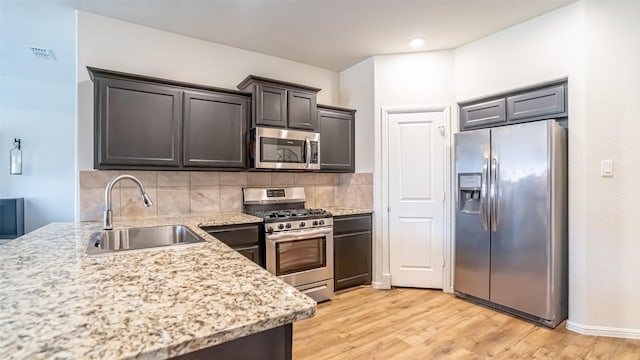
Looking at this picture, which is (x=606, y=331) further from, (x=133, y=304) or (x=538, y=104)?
(x=133, y=304)

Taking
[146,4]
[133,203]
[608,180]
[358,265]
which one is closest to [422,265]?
[358,265]

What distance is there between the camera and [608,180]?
2389mm

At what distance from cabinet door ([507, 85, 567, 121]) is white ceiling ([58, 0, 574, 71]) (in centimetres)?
69

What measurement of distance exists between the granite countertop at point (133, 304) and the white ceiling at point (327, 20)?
2130mm

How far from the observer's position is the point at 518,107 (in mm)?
2857

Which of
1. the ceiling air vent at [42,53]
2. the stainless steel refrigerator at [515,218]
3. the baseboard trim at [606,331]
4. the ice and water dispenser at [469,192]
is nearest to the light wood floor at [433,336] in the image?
the baseboard trim at [606,331]

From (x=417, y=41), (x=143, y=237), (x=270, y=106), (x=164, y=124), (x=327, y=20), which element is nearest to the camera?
(x=143, y=237)

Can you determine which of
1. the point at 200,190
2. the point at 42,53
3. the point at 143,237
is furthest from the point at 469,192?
the point at 42,53

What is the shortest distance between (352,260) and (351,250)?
0.37ft

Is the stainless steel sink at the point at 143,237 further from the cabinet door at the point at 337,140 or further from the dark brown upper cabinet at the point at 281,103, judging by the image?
the cabinet door at the point at 337,140

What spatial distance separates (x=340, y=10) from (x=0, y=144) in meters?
5.10

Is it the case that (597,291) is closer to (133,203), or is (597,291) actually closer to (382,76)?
(382,76)

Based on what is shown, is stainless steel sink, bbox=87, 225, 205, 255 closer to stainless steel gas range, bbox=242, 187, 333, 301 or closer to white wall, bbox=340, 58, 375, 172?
stainless steel gas range, bbox=242, 187, 333, 301

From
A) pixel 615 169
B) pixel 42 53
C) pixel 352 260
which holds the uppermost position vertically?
pixel 42 53
